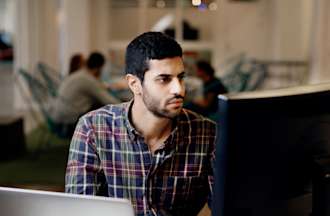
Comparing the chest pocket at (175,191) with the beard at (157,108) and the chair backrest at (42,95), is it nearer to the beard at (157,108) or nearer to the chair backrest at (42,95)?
the beard at (157,108)

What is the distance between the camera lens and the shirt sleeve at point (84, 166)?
1.51 meters

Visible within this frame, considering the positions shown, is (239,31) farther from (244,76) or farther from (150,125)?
(150,125)

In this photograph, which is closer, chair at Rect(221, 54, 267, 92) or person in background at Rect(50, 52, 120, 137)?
person in background at Rect(50, 52, 120, 137)

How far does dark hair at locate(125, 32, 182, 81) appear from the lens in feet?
4.82

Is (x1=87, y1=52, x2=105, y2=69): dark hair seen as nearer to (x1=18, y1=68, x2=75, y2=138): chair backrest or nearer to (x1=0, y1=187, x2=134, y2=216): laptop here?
(x1=18, y1=68, x2=75, y2=138): chair backrest

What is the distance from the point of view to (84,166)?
1526 millimetres

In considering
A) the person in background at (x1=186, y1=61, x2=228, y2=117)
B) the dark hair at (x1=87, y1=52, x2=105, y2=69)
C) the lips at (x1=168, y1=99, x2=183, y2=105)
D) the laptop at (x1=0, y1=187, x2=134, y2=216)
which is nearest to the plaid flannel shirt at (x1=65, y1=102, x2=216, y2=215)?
the lips at (x1=168, y1=99, x2=183, y2=105)

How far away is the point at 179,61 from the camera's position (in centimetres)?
147

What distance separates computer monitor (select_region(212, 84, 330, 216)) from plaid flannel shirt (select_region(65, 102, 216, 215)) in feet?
1.27

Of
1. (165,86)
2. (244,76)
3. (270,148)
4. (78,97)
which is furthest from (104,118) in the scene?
(244,76)

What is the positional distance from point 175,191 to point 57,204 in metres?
0.62

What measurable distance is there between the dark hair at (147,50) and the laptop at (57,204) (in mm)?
598

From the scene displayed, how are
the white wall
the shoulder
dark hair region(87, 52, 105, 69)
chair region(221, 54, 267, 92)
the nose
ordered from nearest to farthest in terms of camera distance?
the nose → the shoulder → dark hair region(87, 52, 105, 69) → chair region(221, 54, 267, 92) → the white wall

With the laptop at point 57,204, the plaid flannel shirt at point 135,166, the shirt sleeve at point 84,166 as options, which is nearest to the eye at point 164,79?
the plaid flannel shirt at point 135,166
